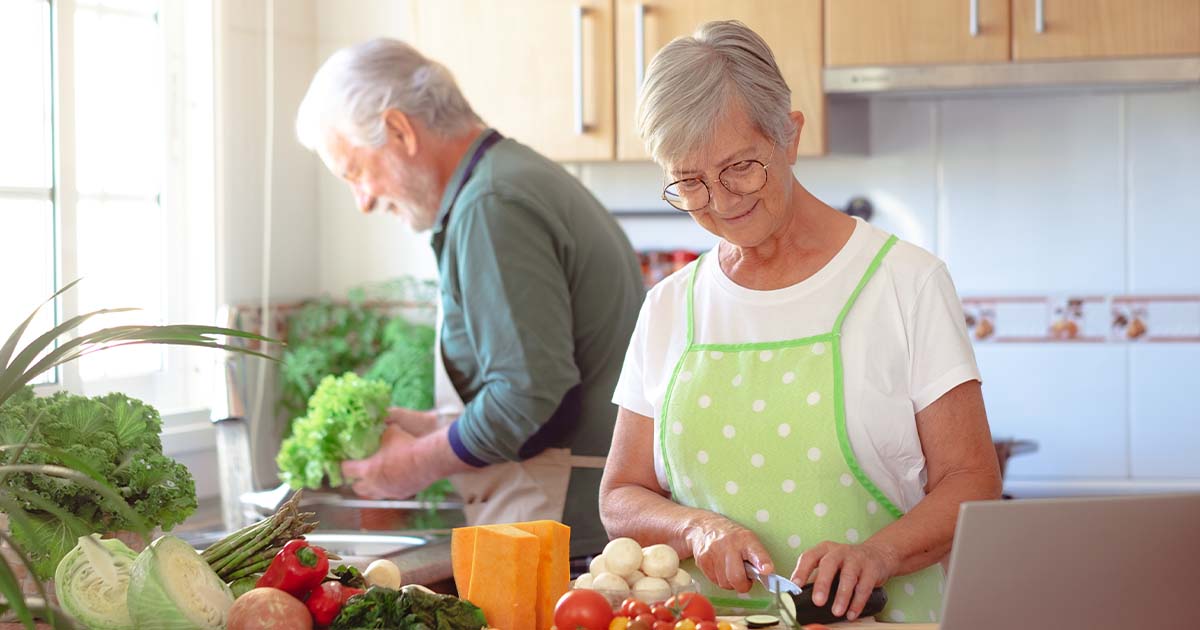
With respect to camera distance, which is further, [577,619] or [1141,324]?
[1141,324]

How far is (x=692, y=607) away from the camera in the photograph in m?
1.17

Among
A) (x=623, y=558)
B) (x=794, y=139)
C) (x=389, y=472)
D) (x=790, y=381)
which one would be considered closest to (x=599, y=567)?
(x=623, y=558)

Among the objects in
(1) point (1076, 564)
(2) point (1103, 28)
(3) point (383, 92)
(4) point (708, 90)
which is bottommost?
(1) point (1076, 564)

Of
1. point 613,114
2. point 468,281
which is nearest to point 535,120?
point 613,114

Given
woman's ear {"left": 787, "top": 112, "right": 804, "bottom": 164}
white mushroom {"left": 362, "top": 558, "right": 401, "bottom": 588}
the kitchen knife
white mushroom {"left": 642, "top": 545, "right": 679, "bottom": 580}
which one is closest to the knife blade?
the kitchen knife

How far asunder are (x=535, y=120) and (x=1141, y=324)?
1.45 metres

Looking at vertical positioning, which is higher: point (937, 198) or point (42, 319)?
point (937, 198)

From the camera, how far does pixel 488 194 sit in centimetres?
203

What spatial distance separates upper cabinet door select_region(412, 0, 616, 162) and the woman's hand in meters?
1.84

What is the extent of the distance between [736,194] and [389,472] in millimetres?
969

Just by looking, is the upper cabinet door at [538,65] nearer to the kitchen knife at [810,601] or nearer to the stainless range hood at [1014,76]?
the stainless range hood at [1014,76]

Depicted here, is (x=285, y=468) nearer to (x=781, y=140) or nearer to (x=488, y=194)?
(x=488, y=194)

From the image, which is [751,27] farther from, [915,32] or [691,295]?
[691,295]

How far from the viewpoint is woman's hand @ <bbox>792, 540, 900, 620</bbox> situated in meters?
1.32
